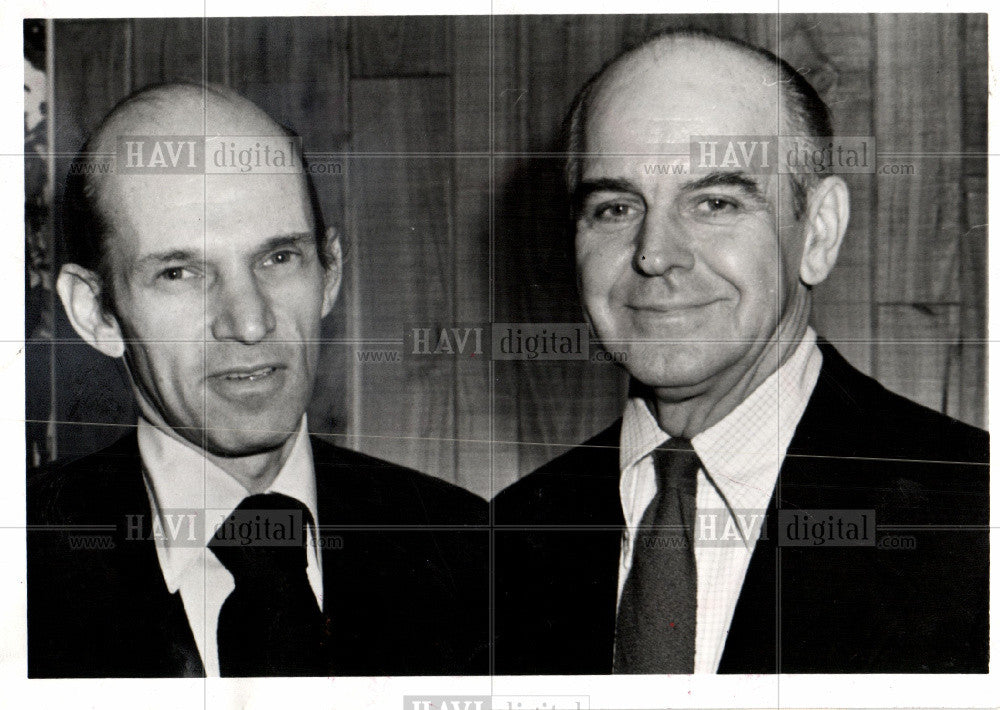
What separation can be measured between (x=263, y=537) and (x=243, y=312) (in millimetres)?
352

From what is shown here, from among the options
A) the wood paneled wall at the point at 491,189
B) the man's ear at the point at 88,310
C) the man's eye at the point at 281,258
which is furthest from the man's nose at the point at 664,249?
A: the man's ear at the point at 88,310

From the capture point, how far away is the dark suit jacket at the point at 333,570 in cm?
144

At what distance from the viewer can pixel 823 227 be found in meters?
1.41

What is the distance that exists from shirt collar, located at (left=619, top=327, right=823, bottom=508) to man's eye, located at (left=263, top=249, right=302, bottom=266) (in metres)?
0.56

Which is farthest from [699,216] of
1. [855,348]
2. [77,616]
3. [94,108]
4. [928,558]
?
[77,616]

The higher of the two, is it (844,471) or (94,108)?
(94,108)

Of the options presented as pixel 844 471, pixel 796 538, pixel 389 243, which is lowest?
pixel 796 538

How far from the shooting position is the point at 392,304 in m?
1.42

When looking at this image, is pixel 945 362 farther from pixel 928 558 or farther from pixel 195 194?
pixel 195 194

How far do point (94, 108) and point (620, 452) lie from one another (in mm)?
963

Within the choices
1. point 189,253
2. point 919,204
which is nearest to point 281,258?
point 189,253

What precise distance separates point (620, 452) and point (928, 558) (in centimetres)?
51

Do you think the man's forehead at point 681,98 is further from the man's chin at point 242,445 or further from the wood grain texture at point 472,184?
the man's chin at point 242,445

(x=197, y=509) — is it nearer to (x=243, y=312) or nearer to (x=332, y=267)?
(x=243, y=312)
